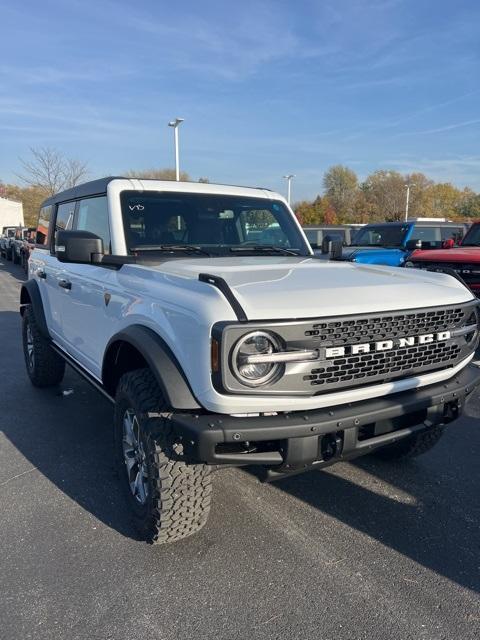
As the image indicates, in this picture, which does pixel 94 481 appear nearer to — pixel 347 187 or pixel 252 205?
pixel 252 205

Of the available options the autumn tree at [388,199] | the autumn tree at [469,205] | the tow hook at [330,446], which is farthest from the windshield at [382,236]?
the autumn tree at [469,205]

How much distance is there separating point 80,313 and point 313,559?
7.76 ft

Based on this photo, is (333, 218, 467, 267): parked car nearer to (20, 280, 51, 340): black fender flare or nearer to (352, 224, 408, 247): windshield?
(352, 224, 408, 247): windshield

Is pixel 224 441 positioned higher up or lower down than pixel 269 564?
higher up

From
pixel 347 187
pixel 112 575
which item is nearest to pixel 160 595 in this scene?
pixel 112 575

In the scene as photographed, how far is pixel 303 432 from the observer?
7.11 ft

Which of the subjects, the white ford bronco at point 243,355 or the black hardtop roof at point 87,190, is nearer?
the white ford bronco at point 243,355

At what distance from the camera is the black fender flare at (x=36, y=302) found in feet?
15.6

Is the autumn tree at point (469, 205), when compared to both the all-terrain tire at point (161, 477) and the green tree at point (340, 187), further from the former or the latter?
the all-terrain tire at point (161, 477)

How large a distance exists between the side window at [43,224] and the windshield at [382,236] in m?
8.02

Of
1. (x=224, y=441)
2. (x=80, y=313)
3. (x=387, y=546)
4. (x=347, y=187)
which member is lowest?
(x=387, y=546)

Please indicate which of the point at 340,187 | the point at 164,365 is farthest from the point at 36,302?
the point at 340,187

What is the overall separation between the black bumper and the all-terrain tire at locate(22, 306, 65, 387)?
3.21 m

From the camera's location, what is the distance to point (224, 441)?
2098 millimetres
